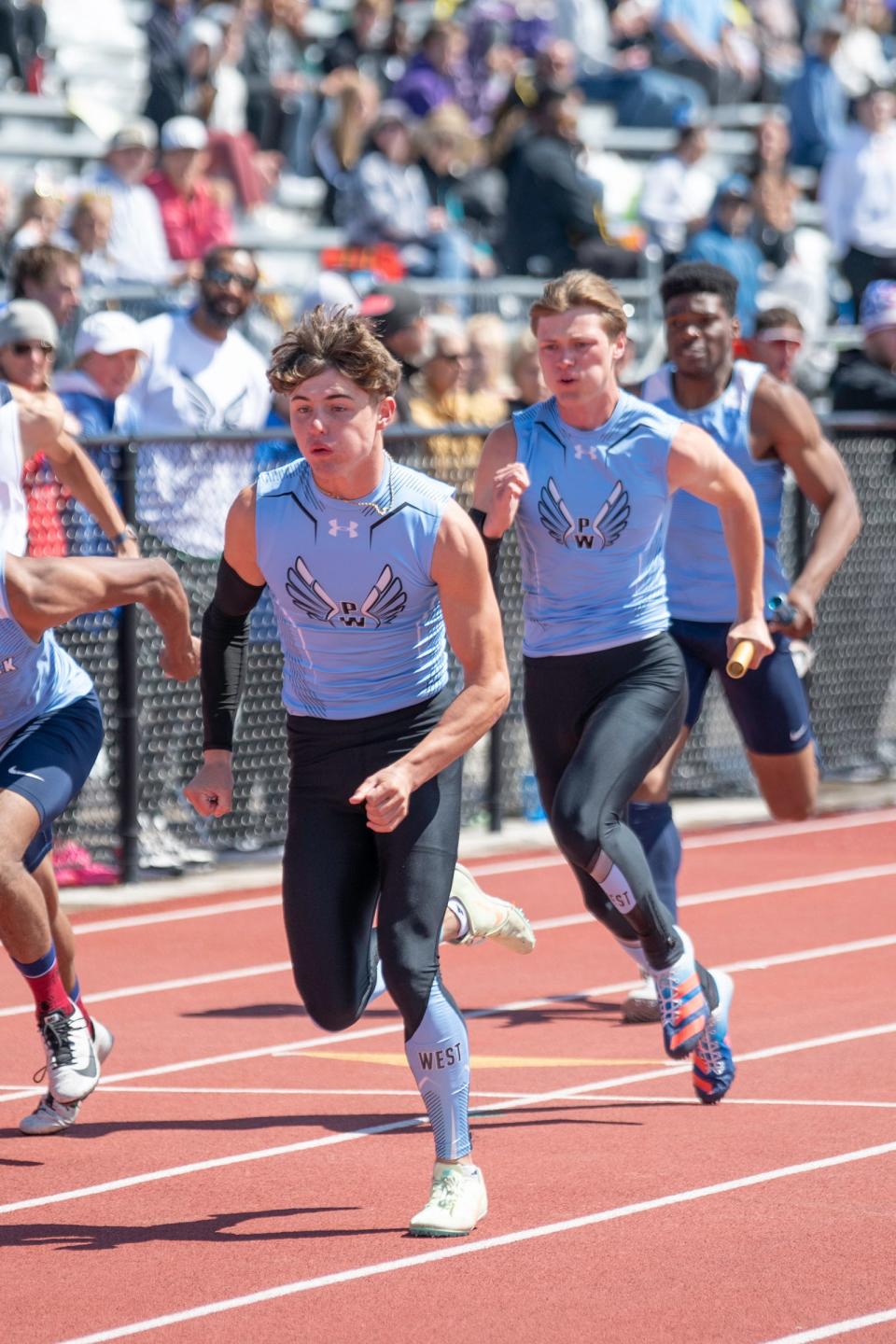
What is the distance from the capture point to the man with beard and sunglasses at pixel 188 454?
1056 centimetres

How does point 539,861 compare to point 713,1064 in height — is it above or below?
below

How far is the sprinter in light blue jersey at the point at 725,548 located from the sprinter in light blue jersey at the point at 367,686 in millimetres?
2490

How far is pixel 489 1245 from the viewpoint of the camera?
5297mm

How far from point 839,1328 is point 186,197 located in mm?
10876

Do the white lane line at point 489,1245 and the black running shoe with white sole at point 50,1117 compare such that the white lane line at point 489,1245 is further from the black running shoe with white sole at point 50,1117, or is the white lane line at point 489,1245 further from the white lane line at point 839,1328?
the black running shoe with white sole at point 50,1117

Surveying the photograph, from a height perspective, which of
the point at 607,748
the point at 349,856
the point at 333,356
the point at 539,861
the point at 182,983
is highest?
the point at 333,356

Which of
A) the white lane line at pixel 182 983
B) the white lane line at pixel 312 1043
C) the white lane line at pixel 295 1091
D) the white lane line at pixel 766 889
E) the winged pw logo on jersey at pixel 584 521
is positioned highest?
the winged pw logo on jersey at pixel 584 521

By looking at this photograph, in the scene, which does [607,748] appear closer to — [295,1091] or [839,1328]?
[295,1091]

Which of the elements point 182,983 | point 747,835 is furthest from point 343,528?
point 747,835

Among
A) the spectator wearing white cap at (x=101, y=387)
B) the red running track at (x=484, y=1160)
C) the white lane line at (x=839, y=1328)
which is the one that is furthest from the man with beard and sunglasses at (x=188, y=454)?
the white lane line at (x=839, y=1328)

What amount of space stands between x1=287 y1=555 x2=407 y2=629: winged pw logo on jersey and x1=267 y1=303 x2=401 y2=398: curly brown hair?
43 centimetres

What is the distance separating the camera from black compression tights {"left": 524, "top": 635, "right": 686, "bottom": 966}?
6.53 m

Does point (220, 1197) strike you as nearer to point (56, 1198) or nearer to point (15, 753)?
point (56, 1198)

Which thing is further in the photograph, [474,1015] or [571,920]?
[571,920]
